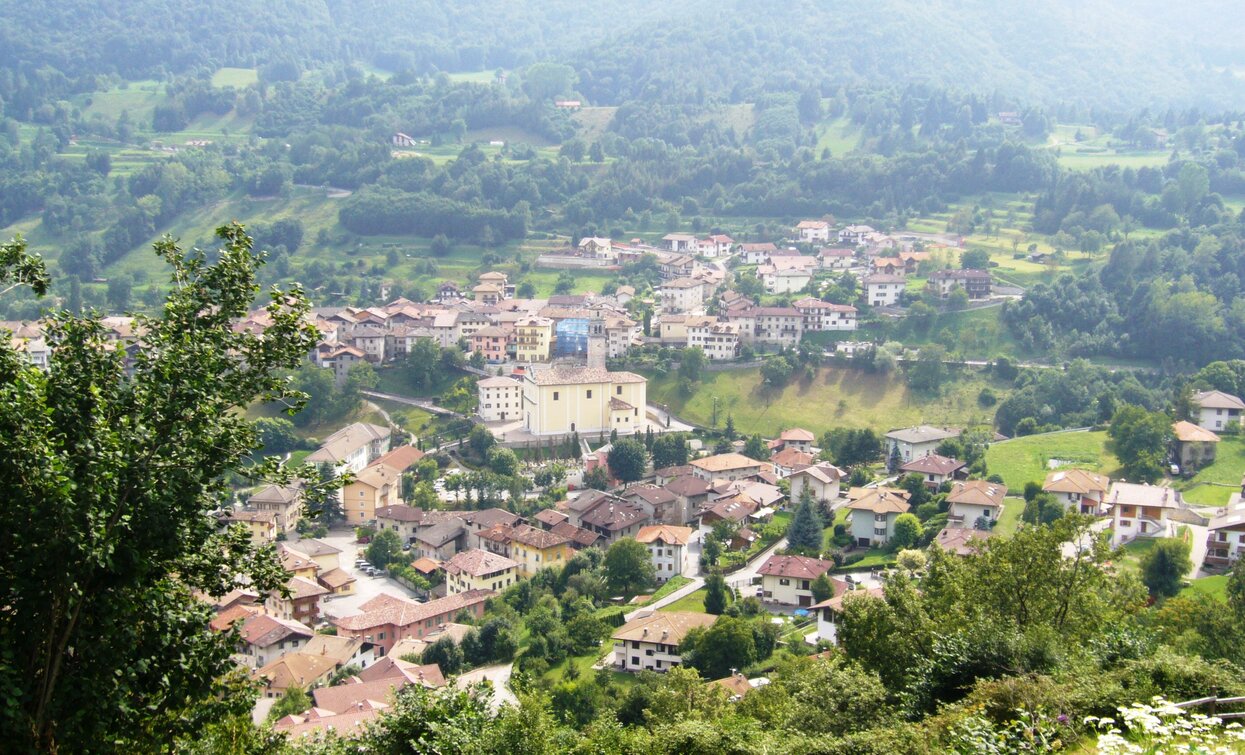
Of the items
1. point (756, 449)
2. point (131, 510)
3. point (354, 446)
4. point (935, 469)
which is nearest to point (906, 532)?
point (935, 469)

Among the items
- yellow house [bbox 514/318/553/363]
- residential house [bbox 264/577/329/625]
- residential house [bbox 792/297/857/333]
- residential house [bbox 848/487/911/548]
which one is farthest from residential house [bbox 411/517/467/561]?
residential house [bbox 792/297/857/333]

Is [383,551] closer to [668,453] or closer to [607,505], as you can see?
[607,505]

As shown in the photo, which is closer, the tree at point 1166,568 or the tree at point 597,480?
the tree at point 1166,568

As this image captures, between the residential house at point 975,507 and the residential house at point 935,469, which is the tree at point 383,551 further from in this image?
the residential house at point 975,507

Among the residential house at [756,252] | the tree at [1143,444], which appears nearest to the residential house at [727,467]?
the tree at [1143,444]

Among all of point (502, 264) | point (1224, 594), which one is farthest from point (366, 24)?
point (1224, 594)
